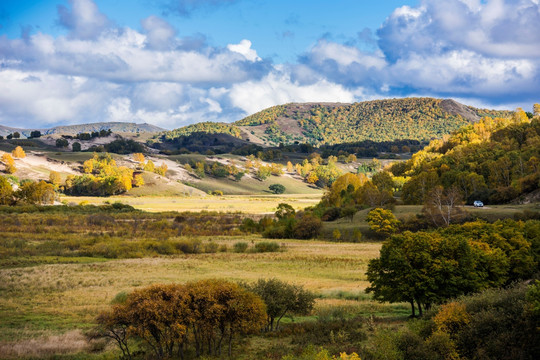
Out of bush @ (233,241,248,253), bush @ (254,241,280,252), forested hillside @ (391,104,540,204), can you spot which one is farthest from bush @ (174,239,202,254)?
forested hillside @ (391,104,540,204)

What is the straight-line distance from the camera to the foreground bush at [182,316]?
19.6 metres

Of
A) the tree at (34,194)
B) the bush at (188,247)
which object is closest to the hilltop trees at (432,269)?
the bush at (188,247)

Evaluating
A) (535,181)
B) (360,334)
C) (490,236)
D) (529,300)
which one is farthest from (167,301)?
(535,181)

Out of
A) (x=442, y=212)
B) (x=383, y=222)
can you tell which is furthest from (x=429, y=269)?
(x=442, y=212)

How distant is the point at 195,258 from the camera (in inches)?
2314

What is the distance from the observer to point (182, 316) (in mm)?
20312

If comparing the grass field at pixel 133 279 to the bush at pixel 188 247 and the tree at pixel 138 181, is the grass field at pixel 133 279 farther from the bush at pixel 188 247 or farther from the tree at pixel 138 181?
the tree at pixel 138 181

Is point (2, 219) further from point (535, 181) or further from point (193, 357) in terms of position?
point (535, 181)

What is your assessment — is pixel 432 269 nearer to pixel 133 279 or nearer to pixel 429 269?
pixel 429 269

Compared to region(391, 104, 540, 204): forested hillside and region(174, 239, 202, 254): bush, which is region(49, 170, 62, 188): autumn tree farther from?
region(391, 104, 540, 204): forested hillside

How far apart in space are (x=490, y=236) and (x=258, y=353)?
71.3 feet

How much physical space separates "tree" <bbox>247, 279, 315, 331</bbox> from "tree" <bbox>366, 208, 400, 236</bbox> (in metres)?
53.6

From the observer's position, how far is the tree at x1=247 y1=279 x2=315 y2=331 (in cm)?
2514

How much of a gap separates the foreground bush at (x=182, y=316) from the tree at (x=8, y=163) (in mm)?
178440
